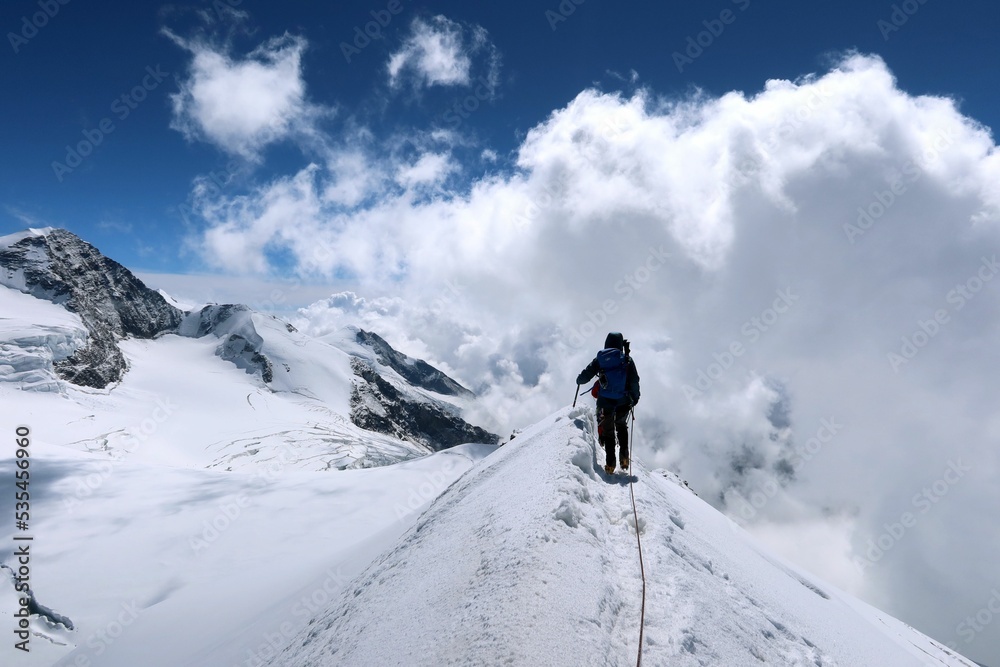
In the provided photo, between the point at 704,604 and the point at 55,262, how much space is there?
580ft

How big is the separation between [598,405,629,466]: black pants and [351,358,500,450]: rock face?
5490 inches

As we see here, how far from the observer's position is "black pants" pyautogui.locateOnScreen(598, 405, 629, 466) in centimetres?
960

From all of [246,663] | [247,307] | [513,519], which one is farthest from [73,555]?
[247,307]

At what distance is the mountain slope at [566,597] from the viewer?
166 inches

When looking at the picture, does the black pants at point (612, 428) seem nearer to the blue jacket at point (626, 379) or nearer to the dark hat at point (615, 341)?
the blue jacket at point (626, 379)

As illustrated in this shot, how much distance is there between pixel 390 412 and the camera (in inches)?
6560

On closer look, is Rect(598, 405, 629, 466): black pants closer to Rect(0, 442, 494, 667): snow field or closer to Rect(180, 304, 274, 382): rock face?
Rect(0, 442, 494, 667): snow field

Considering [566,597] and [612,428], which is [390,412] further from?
[566,597]

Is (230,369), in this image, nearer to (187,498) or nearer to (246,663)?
(187,498)

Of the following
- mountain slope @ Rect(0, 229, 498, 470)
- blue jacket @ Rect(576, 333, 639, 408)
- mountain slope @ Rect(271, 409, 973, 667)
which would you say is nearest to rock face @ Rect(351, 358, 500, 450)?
mountain slope @ Rect(0, 229, 498, 470)

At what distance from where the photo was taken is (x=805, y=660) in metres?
5.57

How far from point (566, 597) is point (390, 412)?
169m

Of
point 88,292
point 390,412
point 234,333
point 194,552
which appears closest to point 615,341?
point 194,552

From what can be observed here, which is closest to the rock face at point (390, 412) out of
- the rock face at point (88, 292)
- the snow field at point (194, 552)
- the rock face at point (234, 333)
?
the rock face at point (234, 333)
